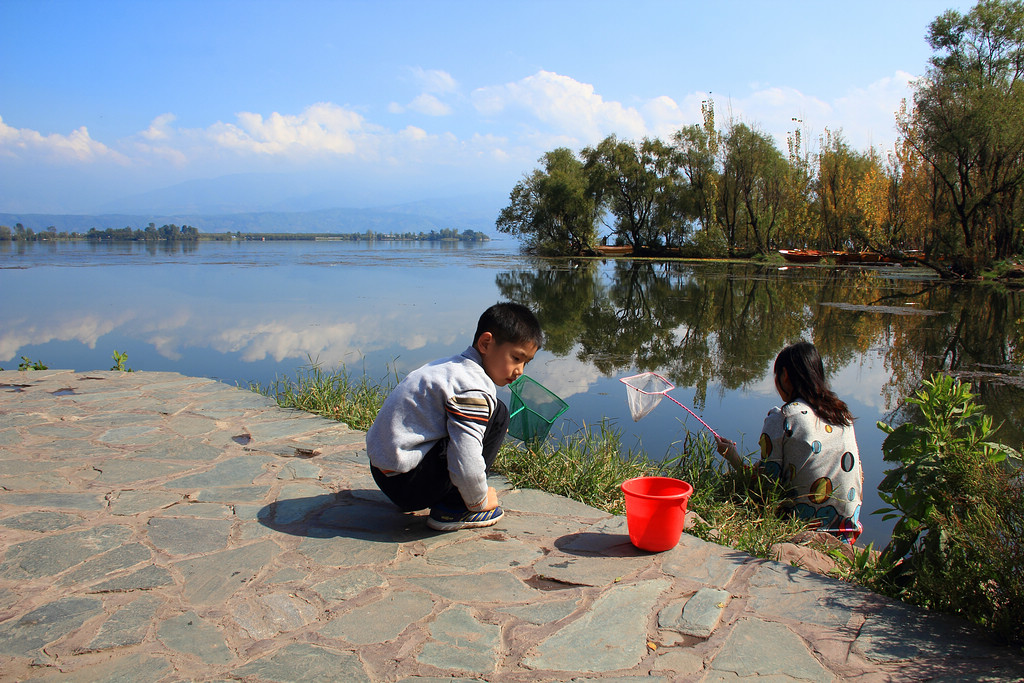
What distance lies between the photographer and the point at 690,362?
8.71 meters

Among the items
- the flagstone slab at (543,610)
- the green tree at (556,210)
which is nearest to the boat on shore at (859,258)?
the green tree at (556,210)

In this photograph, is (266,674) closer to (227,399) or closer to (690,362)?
(227,399)

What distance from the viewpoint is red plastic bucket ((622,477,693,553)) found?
2.59m

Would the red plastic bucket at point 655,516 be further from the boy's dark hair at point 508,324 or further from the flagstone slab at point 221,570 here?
the flagstone slab at point 221,570

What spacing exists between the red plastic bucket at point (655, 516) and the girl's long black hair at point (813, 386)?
0.96 metres

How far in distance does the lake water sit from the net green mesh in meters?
0.72

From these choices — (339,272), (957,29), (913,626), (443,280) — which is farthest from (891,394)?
(957,29)

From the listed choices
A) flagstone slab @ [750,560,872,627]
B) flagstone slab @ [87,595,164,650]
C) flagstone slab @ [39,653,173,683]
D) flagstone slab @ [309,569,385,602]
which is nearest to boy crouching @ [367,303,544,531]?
flagstone slab @ [309,569,385,602]

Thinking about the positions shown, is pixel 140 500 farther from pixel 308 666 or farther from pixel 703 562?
pixel 703 562

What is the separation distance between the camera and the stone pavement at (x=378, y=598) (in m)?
1.92

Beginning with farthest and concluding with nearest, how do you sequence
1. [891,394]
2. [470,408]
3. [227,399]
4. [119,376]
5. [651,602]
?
1. [891,394]
2. [119,376]
3. [227,399]
4. [470,408]
5. [651,602]

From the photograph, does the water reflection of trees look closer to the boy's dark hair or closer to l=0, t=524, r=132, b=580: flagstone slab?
the boy's dark hair

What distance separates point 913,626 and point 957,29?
92.4ft

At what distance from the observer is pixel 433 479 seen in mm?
2730
